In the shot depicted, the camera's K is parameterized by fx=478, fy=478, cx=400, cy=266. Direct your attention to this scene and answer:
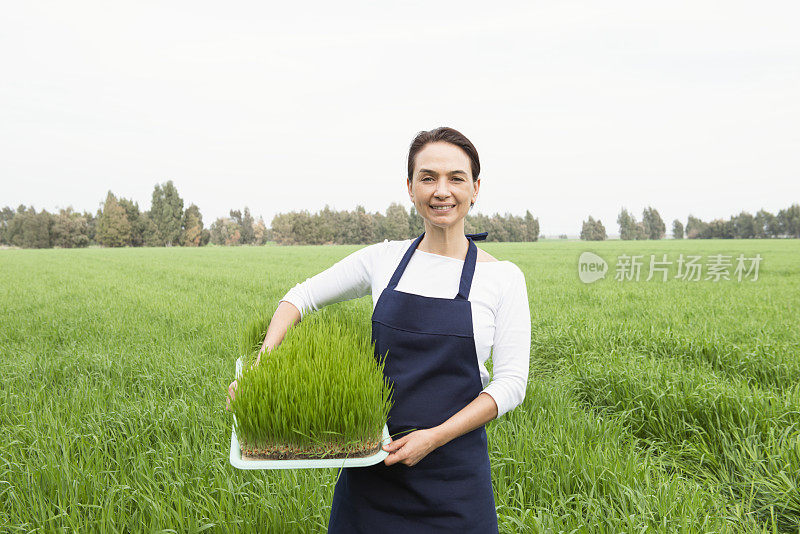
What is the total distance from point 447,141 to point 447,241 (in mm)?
348

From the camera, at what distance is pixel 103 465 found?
2.90 m

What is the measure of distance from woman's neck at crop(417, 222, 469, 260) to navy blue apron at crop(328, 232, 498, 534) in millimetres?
71

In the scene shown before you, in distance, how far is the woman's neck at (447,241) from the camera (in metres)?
1.71

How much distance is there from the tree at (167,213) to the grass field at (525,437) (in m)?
78.1

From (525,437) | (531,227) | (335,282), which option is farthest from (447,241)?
(531,227)

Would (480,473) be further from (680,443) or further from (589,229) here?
(589,229)

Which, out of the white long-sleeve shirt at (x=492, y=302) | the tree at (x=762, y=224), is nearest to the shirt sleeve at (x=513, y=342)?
the white long-sleeve shirt at (x=492, y=302)

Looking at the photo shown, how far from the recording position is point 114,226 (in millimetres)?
75250

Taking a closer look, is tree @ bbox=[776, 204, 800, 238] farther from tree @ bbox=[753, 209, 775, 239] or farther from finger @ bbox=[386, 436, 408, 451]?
finger @ bbox=[386, 436, 408, 451]

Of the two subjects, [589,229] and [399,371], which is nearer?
[399,371]

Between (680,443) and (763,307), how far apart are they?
21.4ft

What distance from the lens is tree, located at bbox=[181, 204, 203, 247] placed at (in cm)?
7943

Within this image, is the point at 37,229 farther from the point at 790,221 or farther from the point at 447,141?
the point at 790,221

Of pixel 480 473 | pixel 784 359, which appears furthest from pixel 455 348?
pixel 784 359
